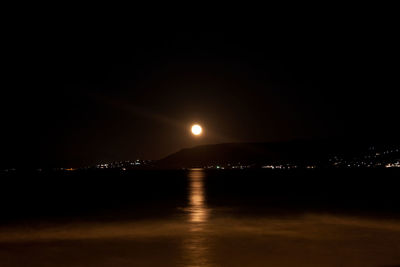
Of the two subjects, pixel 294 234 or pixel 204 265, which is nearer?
pixel 204 265

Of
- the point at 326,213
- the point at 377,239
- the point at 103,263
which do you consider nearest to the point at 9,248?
the point at 103,263

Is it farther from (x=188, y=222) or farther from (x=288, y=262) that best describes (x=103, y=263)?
(x=188, y=222)

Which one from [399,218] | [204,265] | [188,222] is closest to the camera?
[204,265]

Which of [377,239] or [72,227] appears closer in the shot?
[377,239]

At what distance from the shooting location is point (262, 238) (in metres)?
17.4

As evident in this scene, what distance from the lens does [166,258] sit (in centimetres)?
1374

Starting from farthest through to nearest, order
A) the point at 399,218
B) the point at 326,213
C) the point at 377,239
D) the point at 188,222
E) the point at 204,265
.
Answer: the point at 326,213 → the point at 399,218 → the point at 188,222 → the point at 377,239 → the point at 204,265

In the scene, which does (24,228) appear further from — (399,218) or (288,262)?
(399,218)

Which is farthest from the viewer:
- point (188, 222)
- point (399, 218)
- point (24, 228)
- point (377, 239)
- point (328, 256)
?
point (399, 218)

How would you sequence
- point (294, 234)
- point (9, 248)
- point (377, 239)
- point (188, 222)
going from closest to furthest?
point (9, 248), point (377, 239), point (294, 234), point (188, 222)

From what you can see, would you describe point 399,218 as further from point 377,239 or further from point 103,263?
point 103,263

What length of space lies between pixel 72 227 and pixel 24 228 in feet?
6.39

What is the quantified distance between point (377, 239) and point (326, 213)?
1129 cm

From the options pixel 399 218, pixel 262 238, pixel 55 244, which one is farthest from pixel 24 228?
pixel 399 218
